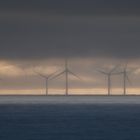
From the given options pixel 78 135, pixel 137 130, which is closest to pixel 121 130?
pixel 137 130

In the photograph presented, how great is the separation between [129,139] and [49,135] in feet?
51.0

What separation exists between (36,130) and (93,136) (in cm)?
1723

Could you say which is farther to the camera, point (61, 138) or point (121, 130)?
point (121, 130)

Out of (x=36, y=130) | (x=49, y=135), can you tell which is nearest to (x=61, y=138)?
(x=49, y=135)

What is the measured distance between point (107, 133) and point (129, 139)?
14944 mm

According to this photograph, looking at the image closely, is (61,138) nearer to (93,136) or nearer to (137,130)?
(93,136)

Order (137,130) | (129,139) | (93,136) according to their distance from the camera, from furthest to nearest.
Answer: (137,130) < (93,136) < (129,139)

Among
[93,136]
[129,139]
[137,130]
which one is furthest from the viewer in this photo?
[137,130]

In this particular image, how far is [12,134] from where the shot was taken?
119562mm

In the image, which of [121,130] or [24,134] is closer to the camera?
[24,134]

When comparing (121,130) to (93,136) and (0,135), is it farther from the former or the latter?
(0,135)

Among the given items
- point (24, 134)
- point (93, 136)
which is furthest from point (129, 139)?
point (24, 134)

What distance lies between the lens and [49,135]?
118 meters

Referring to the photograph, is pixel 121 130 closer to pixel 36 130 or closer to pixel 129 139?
pixel 36 130
